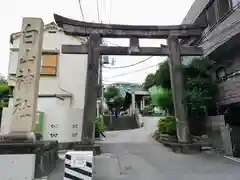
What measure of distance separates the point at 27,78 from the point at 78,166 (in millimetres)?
3684

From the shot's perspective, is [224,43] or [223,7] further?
[223,7]

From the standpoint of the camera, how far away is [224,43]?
11.3m

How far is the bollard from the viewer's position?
16.0ft

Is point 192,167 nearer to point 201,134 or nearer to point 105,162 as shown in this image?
point 105,162

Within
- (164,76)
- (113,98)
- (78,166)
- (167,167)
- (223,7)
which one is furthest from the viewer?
(113,98)

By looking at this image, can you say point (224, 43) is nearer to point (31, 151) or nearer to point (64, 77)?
point (31, 151)

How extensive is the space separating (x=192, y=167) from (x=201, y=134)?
239 inches

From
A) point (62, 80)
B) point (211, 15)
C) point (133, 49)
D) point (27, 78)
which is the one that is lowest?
point (27, 78)

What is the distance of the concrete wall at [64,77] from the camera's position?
17.0m

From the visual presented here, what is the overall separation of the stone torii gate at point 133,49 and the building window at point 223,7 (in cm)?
169

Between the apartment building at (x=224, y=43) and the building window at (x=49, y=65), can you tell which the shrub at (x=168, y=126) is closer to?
the apartment building at (x=224, y=43)

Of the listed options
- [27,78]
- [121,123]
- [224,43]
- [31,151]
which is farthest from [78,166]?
[121,123]

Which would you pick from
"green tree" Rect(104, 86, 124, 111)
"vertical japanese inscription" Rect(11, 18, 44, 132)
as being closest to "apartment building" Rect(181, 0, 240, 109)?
"vertical japanese inscription" Rect(11, 18, 44, 132)

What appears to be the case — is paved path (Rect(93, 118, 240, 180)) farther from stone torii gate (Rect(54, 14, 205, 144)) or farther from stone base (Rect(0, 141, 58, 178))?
stone torii gate (Rect(54, 14, 205, 144))
